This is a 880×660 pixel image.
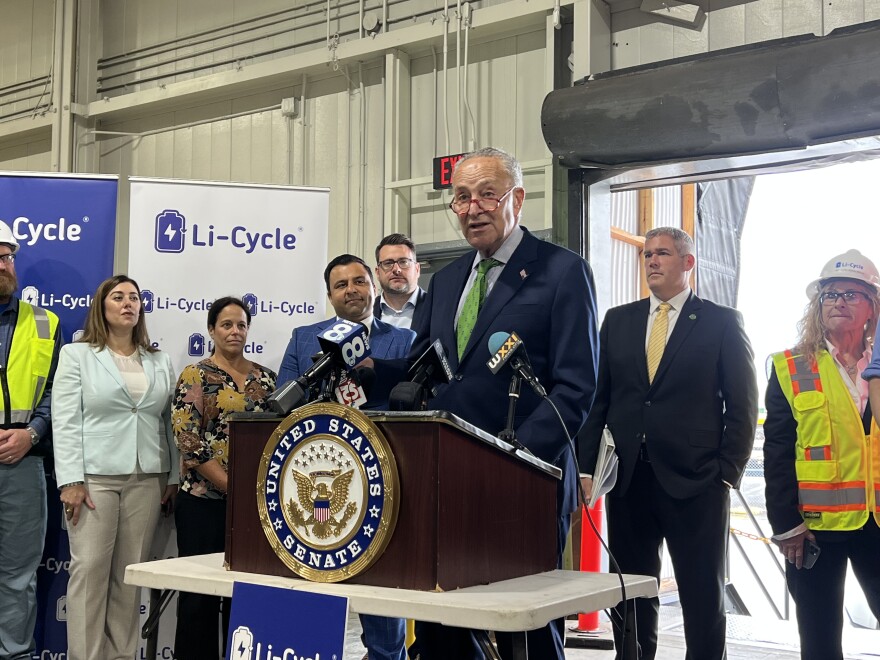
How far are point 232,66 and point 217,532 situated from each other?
4109 mm

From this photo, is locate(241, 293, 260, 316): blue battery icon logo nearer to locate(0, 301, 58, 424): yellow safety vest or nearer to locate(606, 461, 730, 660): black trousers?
locate(0, 301, 58, 424): yellow safety vest

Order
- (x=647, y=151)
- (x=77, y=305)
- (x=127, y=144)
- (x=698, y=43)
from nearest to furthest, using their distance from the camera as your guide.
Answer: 1. (x=77, y=305)
2. (x=647, y=151)
3. (x=698, y=43)
4. (x=127, y=144)

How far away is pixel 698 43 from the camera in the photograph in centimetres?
489

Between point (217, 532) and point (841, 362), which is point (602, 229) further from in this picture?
point (217, 532)

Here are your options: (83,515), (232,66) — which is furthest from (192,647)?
(232,66)

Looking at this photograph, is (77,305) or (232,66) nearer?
(77,305)

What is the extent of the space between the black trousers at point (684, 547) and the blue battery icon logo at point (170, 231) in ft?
7.11

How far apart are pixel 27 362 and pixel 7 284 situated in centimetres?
32

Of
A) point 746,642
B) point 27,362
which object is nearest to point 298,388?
point 27,362

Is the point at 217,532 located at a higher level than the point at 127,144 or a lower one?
lower

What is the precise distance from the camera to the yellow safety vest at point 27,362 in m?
3.83

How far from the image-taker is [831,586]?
9.32 ft

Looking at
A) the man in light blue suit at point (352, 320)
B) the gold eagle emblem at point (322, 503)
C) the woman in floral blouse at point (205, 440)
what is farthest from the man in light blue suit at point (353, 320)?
the gold eagle emblem at point (322, 503)

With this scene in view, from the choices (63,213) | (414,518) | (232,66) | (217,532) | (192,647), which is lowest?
(192,647)
